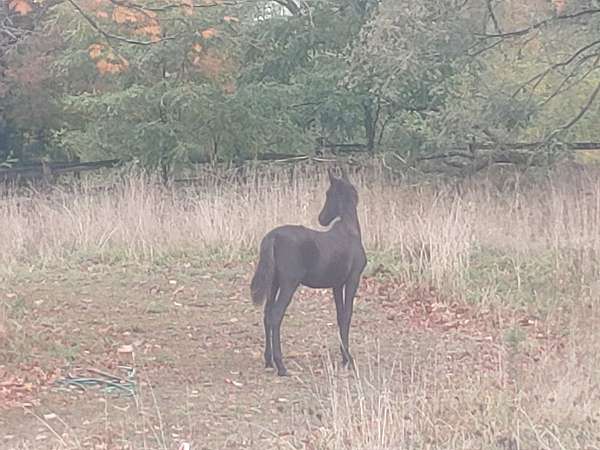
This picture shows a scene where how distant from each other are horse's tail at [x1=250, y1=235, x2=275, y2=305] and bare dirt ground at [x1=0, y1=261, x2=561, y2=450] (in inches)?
22.4

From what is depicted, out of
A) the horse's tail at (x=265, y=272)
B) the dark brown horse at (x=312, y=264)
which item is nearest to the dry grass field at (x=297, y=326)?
the dark brown horse at (x=312, y=264)

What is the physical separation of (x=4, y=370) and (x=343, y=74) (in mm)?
11346

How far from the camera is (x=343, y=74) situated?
684 inches

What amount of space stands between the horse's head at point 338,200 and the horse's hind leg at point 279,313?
62 cm

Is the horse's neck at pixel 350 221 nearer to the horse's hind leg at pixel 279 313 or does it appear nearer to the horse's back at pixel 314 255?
the horse's back at pixel 314 255

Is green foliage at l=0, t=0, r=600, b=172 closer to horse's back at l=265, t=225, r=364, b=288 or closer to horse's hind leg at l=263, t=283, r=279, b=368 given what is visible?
horse's back at l=265, t=225, r=364, b=288

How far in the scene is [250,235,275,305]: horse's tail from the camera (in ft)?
21.7

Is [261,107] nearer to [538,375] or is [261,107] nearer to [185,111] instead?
[185,111]

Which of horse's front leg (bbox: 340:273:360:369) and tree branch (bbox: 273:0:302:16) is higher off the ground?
tree branch (bbox: 273:0:302:16)

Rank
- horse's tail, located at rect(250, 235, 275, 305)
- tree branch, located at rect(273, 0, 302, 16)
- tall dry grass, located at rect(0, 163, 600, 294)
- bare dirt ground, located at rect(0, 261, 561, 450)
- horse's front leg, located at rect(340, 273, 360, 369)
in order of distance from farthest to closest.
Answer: tree branch, located at rect(273, 0, 302, 16), tall dry grass, located at rect(0, 163, 600, 294), horse's front leg, located at rect(340, 273, 360, 369), horse's tail, located at rect(250, 235, 275, 305), bare dirt ground, located at rect(0, 261, 561, 450)

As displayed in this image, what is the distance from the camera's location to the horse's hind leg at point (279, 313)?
6672 millimetres

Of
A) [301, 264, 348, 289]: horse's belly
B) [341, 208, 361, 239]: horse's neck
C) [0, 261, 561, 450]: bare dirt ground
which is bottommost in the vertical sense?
[0, 261, 561, 450]: bare dirt ground

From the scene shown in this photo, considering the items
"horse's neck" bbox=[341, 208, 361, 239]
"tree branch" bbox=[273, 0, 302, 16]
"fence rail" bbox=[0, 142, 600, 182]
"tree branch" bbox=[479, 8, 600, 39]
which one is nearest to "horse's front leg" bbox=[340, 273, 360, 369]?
"horse's neck" bbox=[341, 208, 361, 239]

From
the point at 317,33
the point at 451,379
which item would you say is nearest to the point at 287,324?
the point at 451,379
